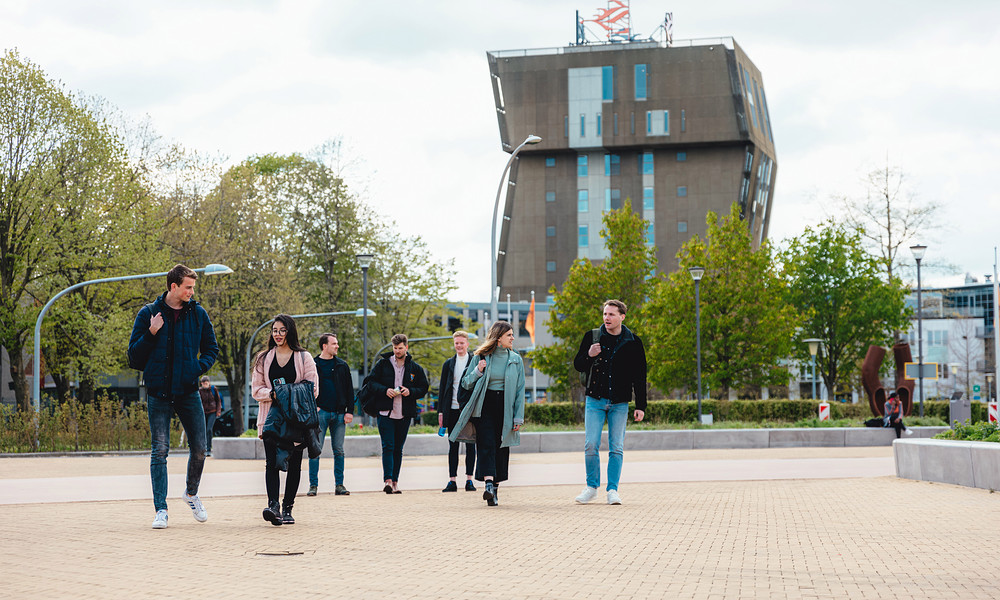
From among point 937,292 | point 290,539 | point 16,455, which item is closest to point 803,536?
point 290,539

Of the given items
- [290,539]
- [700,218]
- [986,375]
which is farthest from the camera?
[986,375]

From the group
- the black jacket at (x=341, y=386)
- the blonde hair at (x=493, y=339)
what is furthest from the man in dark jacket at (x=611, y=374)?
the black jacket at (x=341, y=386)

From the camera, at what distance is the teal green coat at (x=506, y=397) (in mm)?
10477

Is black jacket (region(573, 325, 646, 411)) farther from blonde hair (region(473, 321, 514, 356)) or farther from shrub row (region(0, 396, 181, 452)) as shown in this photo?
shrub row (region(0, 396, 181, 452))

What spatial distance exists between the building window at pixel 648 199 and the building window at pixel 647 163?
1.46 metres

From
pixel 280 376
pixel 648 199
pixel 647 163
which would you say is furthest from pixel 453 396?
pixel 647 163

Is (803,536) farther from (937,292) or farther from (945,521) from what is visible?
(937,292)

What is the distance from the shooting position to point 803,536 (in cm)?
784

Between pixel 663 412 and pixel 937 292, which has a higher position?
pixel 937 292

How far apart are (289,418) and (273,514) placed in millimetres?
726

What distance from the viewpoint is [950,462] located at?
41.0 ft

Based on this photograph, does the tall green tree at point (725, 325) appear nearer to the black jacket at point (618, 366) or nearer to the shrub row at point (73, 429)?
the shrub row at point (73, 429)

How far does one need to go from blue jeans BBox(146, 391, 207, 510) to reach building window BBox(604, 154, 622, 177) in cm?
9016

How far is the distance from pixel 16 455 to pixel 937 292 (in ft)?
152
